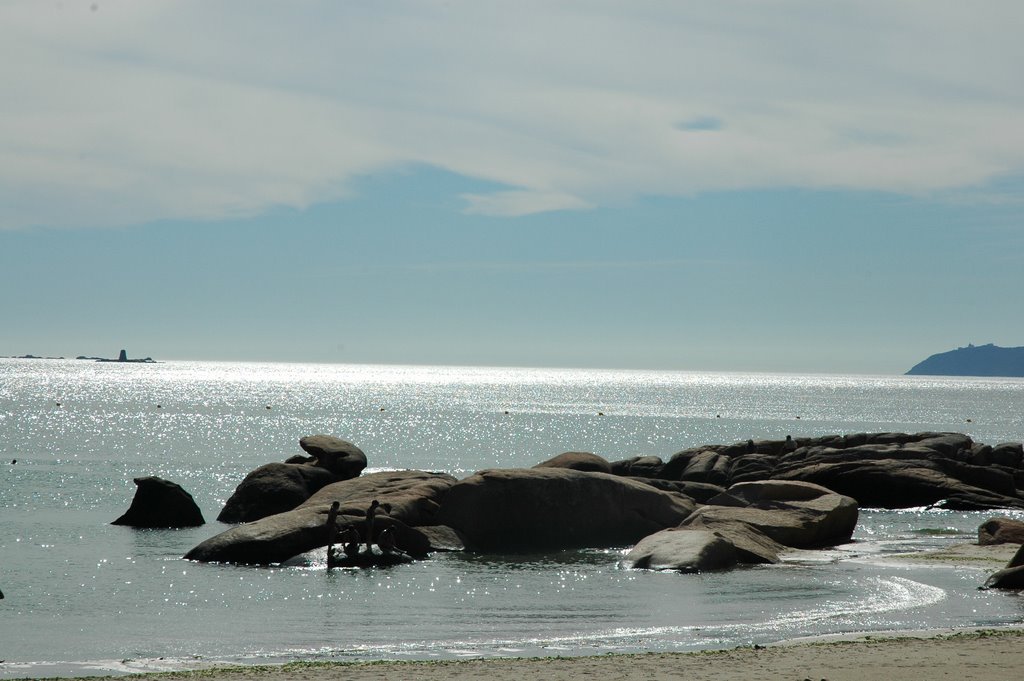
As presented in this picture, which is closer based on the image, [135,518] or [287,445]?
[135,518]

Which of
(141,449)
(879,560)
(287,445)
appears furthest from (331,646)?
(287,445)

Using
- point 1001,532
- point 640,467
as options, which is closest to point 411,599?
point 1001,532

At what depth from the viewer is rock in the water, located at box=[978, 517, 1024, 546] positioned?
98.9ft

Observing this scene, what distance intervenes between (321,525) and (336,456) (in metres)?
11.3

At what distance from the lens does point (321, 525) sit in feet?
94.3

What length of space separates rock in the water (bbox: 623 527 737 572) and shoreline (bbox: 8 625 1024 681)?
29.3 ft

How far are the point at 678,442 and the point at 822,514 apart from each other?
65.1 m

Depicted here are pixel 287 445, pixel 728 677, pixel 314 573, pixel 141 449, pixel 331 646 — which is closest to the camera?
pixel 728 677

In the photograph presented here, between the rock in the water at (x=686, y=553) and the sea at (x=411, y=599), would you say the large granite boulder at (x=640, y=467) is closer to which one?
the sea at (x=411, y=599)

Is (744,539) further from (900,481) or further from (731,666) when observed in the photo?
(900,481)

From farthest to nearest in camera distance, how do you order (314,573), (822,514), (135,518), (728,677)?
(135,518) < (822,514) < (314,573) < (728,677)

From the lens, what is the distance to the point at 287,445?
283ft

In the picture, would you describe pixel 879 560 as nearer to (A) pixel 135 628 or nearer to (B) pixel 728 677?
(B) pixel 728 677

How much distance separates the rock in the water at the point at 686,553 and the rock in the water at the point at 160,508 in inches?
627
